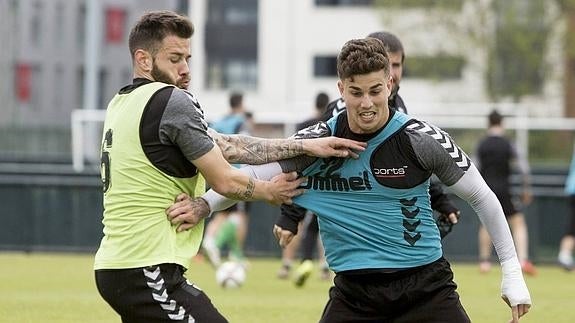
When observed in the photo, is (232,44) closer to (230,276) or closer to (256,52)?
(256,52)

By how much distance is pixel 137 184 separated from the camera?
7113 mm

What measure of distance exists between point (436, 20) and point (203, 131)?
5775 centimetres

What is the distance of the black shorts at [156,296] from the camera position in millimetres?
7039

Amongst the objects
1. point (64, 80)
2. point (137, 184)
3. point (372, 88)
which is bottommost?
point (64, 80)

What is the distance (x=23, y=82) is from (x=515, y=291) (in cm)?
6318

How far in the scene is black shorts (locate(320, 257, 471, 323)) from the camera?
7.60 metres

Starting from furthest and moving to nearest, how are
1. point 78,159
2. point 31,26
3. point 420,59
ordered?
point 31,26, point 420,59, point 78,159

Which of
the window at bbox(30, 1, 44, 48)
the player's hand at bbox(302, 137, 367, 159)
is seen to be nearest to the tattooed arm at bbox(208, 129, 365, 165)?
the player's hand at bbox(302, 137, 367, 159)

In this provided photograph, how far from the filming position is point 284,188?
772 centimetres

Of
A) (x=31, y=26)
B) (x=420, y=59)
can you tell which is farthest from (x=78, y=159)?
(x=31, y=26)

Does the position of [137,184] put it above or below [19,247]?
above

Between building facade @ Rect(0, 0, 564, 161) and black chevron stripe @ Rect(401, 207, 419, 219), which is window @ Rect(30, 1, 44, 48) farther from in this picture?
black chevron stripe @ Rect(401, 207, 419, 219)

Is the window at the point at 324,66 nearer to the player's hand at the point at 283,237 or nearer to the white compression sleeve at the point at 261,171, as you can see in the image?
the player's hand at the point at 283,237

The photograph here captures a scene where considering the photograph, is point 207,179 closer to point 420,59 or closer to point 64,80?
point 420,59
